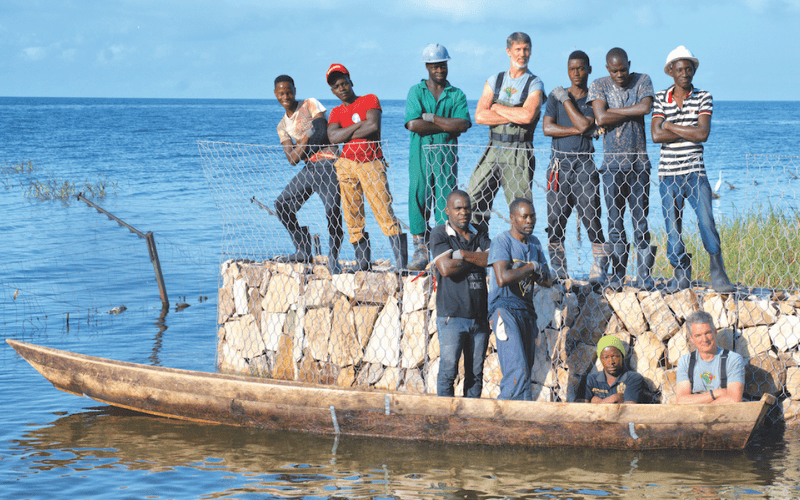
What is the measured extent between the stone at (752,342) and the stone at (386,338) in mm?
3102

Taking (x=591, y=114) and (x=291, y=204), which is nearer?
(x=591, y=114)

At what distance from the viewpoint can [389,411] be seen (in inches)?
280

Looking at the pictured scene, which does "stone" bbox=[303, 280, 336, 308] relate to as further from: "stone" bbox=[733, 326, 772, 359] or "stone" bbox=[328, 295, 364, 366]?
"stone" bbox=[733, 326, 772, 359]

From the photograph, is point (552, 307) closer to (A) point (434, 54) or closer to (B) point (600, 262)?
(B) point (600, 262)

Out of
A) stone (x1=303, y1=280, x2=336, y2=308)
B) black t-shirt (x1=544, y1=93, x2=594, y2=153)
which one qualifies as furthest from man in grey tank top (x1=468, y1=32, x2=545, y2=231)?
stone (x1=303, y1=280, x2=336, y2=308)

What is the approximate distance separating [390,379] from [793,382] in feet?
12.0

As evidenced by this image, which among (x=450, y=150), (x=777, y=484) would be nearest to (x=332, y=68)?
(x=450, y=150)

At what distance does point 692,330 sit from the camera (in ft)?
22.0

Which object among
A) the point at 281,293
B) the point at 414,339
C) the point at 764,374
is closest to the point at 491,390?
the point at 414,339

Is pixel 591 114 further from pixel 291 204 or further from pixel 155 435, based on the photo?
pixel 155 435

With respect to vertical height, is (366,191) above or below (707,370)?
above

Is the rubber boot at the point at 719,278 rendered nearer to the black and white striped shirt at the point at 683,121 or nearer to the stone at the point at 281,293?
the black and white striped shirt at the point at 683,121

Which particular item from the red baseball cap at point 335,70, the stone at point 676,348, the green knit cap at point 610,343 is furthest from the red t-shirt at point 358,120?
the stone at point 676,348

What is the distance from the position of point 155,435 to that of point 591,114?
4987mm
